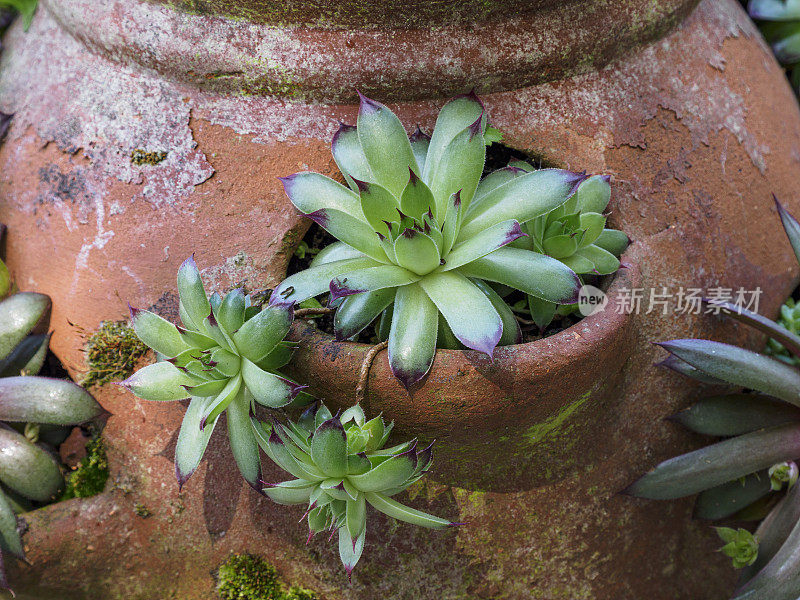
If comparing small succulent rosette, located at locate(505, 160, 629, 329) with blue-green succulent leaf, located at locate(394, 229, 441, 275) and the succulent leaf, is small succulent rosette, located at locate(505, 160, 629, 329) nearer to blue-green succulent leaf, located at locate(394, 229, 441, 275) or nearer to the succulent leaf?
blue-green succulent leaf, located at locate(394, 229, 441, 275)

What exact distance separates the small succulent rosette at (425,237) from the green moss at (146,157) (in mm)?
339

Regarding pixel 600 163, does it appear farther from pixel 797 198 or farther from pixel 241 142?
pixel 241 142

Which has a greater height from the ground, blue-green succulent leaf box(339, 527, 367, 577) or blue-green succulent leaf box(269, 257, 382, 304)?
blue-green succulent leaf box(269, 257, 382, 304)

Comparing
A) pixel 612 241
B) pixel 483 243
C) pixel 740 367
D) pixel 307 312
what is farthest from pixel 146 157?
pixel 740 367

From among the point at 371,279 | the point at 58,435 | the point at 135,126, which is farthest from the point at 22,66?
the point at 371,279

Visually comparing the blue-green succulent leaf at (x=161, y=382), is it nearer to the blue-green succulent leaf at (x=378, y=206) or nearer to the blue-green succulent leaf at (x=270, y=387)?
the blue-green succulent leaf at (x=270, y=387)

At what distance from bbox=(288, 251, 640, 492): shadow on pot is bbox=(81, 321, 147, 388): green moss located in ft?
1.24

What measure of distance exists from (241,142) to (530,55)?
616mm

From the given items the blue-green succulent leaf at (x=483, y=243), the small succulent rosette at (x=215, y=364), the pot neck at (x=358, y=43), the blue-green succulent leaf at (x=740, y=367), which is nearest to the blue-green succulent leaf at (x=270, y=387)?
the small succulent rosette at (x=215, y=364)

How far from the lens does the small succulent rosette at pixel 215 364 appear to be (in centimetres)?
122

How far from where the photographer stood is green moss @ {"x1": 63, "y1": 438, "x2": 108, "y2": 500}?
1.52m

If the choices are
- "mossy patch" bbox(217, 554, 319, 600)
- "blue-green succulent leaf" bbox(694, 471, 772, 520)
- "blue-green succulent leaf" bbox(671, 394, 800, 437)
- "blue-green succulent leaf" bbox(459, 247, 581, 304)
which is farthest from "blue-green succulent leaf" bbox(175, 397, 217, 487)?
"blue-green succulent leaf" bbox(694, 471, 772, 520)

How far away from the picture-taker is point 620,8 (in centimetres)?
154

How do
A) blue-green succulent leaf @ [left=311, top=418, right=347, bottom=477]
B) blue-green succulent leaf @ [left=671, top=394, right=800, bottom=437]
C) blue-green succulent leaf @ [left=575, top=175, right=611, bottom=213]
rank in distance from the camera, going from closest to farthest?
blue-green succulent leaf @ [left=311, top=418, right=347, bottom=477]
blue-green succulent leaf @ [left=575, top=175, right=611, bottom=213]
blue-green succulent leaf @ [left=671, top=394, right=800, bottom=437]
